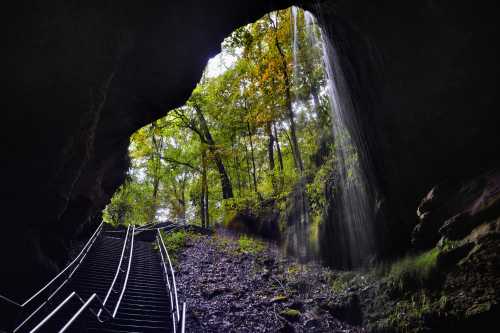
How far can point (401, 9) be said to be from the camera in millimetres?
8719

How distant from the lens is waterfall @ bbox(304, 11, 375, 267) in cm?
965

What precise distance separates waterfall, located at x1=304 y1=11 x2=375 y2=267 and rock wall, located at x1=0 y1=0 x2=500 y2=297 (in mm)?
556

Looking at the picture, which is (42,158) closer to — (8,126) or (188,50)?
(8,126)

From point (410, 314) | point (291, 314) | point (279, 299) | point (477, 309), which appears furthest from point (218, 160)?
point (477, 309)

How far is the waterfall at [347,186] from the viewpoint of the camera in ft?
31.7

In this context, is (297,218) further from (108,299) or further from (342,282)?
(108,299)

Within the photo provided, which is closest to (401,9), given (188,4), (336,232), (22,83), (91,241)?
(188,4)

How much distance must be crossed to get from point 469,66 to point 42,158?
35.8ft

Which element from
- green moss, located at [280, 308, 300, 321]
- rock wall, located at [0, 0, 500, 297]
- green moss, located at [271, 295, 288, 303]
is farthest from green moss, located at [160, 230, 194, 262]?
green moss, located at [280, 308, 300, 321]

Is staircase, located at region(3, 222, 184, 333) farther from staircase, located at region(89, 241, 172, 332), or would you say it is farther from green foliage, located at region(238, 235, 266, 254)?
green foliage, located at region(238, 235, 266, 254)

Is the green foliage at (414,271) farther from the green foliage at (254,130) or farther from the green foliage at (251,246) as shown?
the green foliage at (251,246)

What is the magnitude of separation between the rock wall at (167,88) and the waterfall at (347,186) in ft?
1.83

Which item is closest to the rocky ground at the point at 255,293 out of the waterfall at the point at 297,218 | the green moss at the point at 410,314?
the waterfall at the point at 297,218

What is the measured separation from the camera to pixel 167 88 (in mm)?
11133
